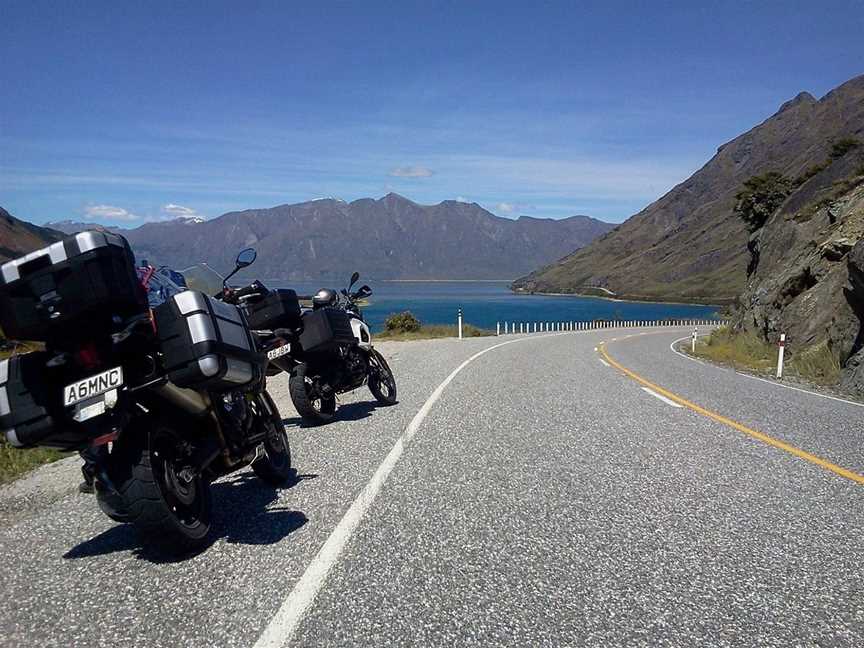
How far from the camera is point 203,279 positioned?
22.8ft

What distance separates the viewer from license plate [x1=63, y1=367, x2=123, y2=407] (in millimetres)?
3617

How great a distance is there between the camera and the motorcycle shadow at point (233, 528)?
4.23 meters

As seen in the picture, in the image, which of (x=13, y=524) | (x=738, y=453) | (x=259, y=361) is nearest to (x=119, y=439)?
(x=259, y=361)

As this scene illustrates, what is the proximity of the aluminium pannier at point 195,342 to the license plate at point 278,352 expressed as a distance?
3.27 metres

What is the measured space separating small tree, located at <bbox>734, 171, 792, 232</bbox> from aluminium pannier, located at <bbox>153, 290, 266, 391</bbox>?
5565cm

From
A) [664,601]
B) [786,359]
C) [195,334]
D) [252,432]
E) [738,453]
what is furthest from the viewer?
[786,359]

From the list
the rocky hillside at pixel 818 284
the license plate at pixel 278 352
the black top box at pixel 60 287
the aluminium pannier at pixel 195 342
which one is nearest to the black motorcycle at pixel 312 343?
the license plate at pixel 278 352

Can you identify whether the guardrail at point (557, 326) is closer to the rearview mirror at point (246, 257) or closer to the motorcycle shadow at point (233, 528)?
the rearview mirror at point (246, 257)

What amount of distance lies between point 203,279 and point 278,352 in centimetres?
120

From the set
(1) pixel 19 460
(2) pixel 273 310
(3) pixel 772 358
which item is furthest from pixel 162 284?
(3) pixel 772 358

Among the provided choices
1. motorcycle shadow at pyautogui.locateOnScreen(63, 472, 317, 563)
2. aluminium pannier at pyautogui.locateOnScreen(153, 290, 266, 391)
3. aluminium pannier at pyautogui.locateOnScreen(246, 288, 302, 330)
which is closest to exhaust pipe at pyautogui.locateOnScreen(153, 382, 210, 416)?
aluminium pannier at pyautogui.locateOnScreen(153, 290, 266, 391)

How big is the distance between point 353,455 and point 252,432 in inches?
68.5

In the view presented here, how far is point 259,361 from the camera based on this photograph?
4758 millimetres

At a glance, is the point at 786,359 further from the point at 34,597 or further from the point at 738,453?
the point at 34,597
